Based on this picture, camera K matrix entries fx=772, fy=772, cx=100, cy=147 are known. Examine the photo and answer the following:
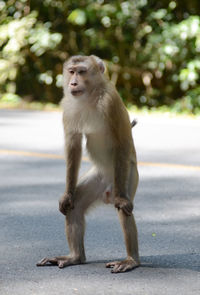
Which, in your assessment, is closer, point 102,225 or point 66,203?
point 66,203

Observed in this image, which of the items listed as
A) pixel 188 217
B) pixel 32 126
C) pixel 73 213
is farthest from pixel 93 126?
pixel 32 126

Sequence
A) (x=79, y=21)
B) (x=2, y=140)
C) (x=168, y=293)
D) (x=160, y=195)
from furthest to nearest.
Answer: (x=79, y=21)
(x=2, y=140)
(x=160, y=195)
(x=168, y=293)

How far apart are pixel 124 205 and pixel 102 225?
179cm

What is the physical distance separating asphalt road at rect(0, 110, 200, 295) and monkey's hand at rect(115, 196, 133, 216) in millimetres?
466

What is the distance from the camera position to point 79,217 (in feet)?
19.1

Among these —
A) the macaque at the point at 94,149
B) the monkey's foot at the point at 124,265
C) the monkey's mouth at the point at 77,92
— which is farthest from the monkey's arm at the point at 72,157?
the monkey's foot at the point at 124,265

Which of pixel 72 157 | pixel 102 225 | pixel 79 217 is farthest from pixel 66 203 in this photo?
pixel 102 225

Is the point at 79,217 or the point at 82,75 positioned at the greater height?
the point at 82,75

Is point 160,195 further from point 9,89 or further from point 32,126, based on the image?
point 9,89

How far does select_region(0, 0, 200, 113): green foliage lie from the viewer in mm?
18703

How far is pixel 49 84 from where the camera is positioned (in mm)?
21188

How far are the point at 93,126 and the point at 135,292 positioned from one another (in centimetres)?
132

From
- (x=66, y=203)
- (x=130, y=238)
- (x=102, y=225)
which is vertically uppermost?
(x=66, y=203)

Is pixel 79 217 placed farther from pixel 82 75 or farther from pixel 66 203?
pixel 82 75
